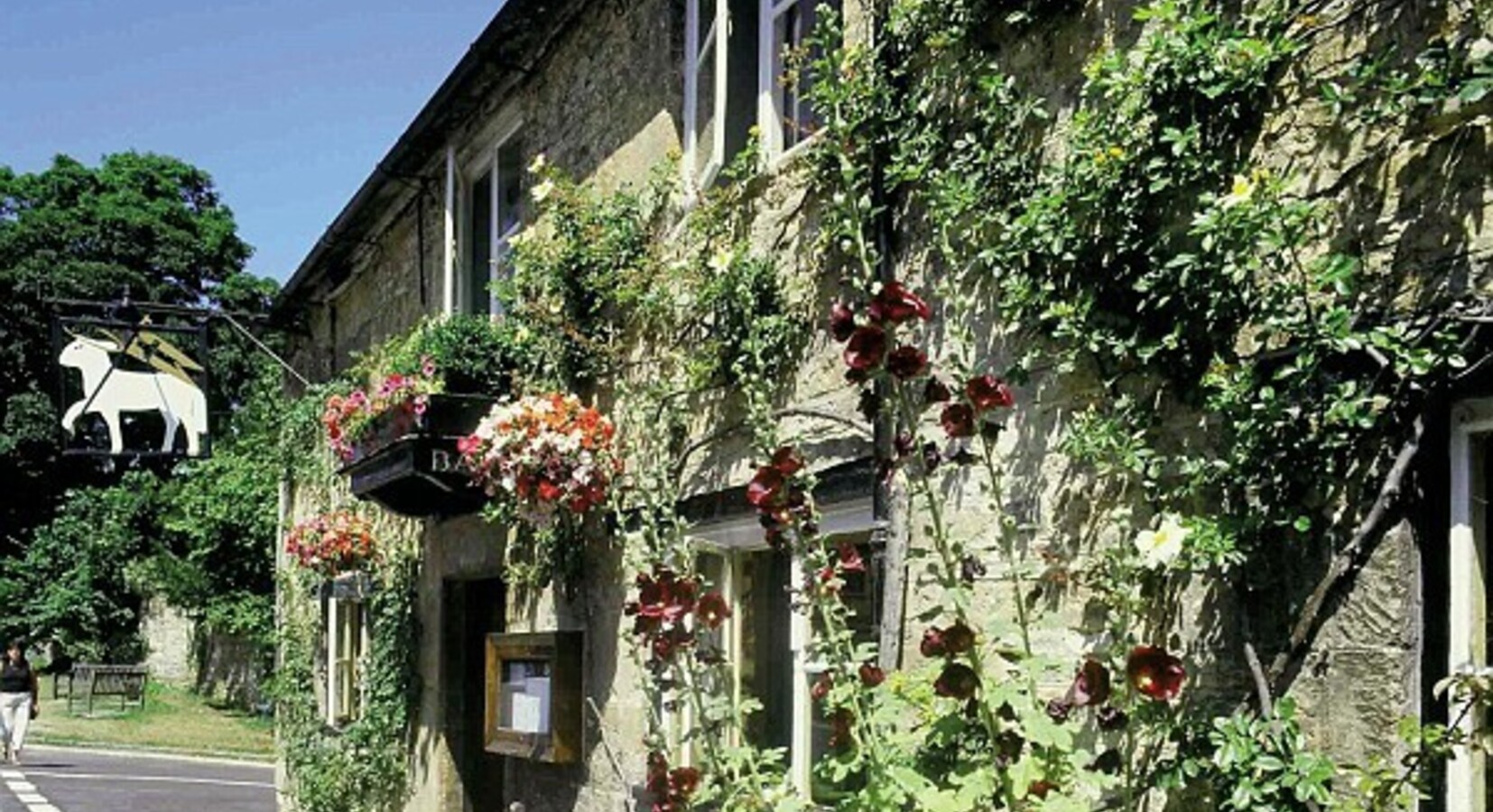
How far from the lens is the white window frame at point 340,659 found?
13227 millimetres

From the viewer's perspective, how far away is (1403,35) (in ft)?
12.5

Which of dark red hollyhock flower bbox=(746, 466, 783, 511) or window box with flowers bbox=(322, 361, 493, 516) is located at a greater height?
window box with flowers bbox=(322, 361, 493, 516)

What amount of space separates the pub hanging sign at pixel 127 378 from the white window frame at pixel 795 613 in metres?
8.15

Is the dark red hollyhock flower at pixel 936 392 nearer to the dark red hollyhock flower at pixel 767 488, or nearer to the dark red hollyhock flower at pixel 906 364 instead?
the dark red hollyhock flower at pixel 906 364

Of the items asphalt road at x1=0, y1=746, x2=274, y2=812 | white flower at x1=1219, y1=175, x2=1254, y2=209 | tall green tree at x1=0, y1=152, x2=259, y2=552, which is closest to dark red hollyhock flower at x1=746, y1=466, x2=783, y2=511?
white flower at x1=1219, y1=175, x2=1254, y2=209

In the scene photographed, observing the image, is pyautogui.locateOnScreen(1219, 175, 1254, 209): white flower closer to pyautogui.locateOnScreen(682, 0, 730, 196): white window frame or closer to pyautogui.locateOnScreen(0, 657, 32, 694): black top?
pyautogui.locateOnScreen(682, 0, 730, 196): white window frame

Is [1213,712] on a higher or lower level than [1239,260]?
lower

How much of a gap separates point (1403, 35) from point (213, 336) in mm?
37876

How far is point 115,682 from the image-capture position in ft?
101

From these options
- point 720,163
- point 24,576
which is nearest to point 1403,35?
point 720,163

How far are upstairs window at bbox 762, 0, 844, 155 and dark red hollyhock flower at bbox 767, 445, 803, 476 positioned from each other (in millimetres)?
2416

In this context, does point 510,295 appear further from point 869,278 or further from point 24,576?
point 24,576

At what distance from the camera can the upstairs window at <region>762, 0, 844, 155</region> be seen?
666 centimetres

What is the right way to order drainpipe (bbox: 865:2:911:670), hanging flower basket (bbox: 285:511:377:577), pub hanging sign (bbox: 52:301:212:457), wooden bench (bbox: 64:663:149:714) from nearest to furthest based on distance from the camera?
drainpipe (bbox: 865:2:911:670) < hanging flower basket (bbox: 285:511:377:577) < pub hanging sign (bbox: 52:301:212:457) < wooden bench (bbox: 64:663:149:714)
